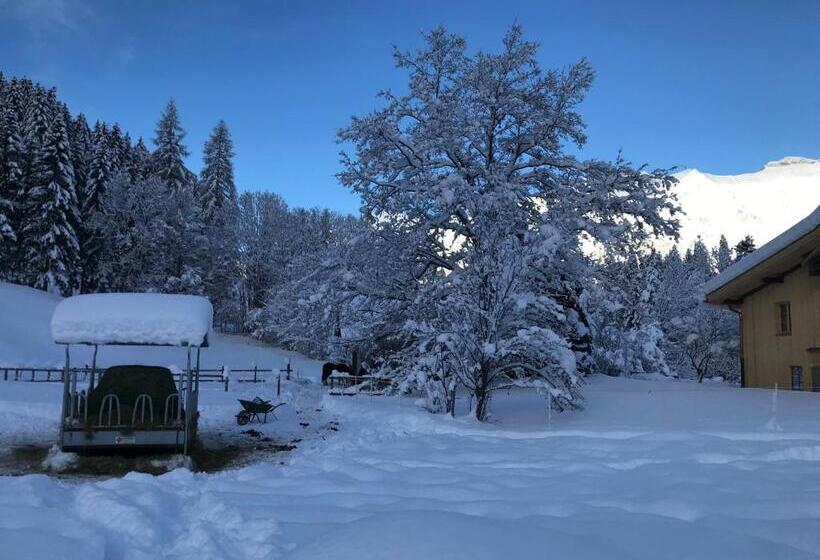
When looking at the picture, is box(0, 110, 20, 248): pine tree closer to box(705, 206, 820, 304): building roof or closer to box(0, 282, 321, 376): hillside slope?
box(0, 282, 321, 376): hillside slope

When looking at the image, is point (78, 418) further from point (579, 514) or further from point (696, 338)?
point (696, 338)

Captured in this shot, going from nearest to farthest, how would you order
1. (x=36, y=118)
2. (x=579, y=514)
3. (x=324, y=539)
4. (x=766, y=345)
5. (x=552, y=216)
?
(x=324, y=539) < (x=579, y=514) < (x=552, y=216) < (x=766, y=345) < (x=36, y=118)

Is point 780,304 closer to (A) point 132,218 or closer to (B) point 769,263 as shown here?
(B) point 769,263

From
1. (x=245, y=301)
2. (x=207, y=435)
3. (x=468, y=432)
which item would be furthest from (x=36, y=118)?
(x=468, y=432)

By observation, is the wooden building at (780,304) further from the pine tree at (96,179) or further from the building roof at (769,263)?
the pine tree at (96,179)

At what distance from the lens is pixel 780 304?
64.7 feet

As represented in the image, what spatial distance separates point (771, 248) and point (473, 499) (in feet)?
51.6

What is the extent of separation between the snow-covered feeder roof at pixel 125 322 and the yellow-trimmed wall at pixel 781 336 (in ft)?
57.1

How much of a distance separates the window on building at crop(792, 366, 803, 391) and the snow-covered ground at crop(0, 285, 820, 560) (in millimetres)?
6944

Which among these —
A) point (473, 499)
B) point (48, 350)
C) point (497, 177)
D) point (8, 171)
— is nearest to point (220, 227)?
point (8, 171)

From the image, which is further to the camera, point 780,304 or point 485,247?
point 780,304

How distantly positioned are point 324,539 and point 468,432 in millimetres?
7150

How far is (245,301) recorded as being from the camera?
61469 millimetres

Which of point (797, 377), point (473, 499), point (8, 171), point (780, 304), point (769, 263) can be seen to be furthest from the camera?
point (8, 171)
